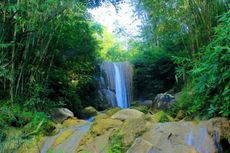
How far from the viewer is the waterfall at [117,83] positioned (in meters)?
9.73

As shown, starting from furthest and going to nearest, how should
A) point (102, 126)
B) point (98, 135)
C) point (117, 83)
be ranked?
point (117, 83), point (102, 126), point (98, 135)

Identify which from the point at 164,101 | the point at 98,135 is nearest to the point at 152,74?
the point at 164,101

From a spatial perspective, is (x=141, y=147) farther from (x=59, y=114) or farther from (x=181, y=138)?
(x=59, y=114)

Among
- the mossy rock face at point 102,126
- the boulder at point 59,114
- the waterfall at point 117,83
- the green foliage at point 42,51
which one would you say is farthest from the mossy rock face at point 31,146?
the waterfall at point 117,83

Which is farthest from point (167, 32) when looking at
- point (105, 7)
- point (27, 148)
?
point (27, 148)

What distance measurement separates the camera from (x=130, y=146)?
3660mm

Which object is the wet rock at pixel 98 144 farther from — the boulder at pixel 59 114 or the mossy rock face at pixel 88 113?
the mossy rock face at pixel 88 113

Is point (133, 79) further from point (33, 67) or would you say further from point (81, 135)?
point (81, 135)

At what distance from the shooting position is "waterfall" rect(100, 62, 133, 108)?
9727 millimetres

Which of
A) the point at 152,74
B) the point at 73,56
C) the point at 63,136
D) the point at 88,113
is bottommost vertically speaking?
the point at 88,113

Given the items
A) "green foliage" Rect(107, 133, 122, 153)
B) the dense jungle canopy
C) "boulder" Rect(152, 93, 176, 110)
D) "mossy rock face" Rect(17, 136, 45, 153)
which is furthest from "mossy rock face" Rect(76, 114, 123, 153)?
"boulder" Rect(152, 93, 176, 110)

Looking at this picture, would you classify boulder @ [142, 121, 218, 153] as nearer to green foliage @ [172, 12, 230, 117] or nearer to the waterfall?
green foliage @ [172, 12, 230, 117]

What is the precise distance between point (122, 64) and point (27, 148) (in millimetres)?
6759

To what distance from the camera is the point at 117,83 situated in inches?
408
